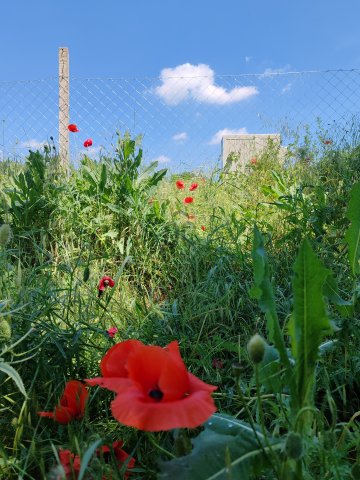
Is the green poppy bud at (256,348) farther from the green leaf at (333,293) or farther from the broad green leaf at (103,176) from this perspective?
the broad green leaf at (103,176)

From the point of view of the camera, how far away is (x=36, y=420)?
116 centimetres

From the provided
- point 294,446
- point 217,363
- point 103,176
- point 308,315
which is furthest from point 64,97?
point 294,446

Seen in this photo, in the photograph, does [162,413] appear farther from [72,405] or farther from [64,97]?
[64,97]

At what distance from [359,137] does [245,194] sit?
46.2 inches

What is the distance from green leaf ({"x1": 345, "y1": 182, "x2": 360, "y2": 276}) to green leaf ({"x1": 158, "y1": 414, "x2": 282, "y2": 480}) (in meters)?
0.53

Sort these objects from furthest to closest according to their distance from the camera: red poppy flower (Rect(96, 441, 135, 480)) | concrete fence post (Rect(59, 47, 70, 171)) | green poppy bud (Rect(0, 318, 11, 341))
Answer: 1. concrete fence post (Rect(59, 47, 70, 171))
2. green poppy bud (Rect(0, 318, 11, 341))
3. red poppy flower (Rect(96, 441, 135, 480))

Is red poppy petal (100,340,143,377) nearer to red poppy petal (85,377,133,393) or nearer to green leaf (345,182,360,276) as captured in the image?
red poppy petal (85,377,133,393)

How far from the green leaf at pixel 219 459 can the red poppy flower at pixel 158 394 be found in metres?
0.10

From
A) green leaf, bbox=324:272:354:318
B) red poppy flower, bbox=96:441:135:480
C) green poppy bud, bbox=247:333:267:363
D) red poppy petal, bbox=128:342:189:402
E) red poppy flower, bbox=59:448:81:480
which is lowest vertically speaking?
red poppy flower, bbox=96:441:135:480

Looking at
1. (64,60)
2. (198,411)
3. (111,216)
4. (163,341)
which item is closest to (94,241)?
(111,216)

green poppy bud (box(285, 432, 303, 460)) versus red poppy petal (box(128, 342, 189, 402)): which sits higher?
red poppy petal (box(128, 342, 189, 402))

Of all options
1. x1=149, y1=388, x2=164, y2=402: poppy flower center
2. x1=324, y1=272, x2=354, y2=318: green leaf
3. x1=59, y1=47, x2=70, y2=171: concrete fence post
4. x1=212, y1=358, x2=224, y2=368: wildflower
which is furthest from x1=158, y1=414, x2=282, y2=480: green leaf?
x1=59, y1=47, x2=70, y2=171: concrete fence post

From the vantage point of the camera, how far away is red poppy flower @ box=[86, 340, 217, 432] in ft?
1.82

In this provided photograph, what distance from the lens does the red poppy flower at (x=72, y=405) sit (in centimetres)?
98
